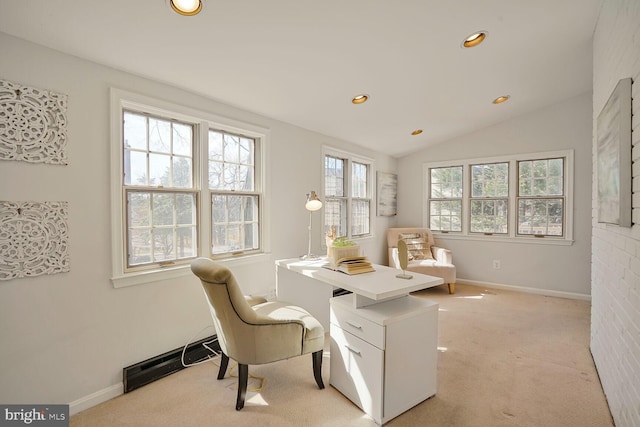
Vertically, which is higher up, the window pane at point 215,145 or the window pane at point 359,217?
the window pane at point 215,145

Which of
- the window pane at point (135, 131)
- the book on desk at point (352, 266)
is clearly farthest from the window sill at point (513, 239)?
the window pane at point (135, 131)

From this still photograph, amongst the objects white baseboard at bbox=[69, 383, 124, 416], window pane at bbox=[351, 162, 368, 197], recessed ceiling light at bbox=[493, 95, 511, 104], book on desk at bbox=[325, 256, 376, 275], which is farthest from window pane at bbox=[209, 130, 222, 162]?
recessed ceiling light at bbox=[493, 95, 511, 104]

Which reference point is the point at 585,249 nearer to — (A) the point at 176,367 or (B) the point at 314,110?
(B) the point at 314,110

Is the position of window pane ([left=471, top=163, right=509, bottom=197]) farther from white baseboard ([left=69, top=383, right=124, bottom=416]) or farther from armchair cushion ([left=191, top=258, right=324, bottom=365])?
white baseboard ([left=69, top=383, right=124, bottom=416])

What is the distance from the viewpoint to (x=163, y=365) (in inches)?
86.0

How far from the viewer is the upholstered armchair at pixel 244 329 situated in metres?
1.70

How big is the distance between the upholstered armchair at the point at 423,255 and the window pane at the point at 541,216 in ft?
3.92

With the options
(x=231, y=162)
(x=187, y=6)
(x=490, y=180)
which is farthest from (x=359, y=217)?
(x=187, y=6)

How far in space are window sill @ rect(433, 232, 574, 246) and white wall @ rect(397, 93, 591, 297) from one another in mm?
40

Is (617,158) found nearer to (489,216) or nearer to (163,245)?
(163,245)

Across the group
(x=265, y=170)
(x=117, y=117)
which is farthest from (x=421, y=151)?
(x=117, y=117)

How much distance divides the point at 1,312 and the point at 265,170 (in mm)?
2101

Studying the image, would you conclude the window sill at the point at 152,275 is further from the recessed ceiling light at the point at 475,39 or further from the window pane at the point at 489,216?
the window pane at the point at 489,216

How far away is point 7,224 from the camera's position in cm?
161
